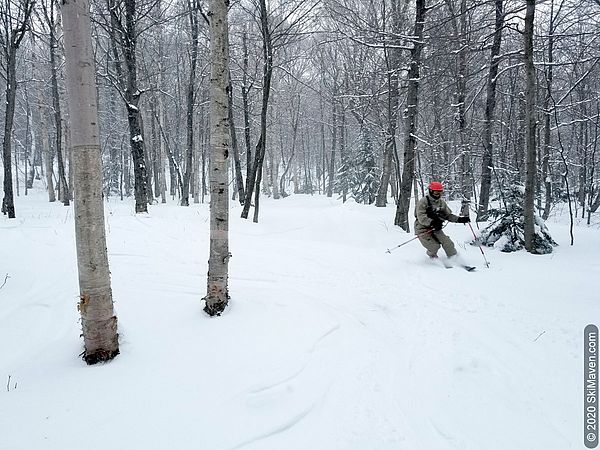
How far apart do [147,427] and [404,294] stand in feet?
13.0

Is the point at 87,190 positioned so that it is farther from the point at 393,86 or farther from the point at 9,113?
the point at 9,113

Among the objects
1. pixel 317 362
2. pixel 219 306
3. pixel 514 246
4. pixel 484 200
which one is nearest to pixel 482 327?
pixel 317 362

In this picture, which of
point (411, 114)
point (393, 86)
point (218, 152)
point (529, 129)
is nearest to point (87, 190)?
point (218, 152)

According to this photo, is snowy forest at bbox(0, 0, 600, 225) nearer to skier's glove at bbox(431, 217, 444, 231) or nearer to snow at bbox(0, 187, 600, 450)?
skier's glove at bbox(431, 217, 444, 231)

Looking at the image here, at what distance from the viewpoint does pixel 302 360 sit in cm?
334

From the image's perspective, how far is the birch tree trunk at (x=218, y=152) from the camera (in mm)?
3816

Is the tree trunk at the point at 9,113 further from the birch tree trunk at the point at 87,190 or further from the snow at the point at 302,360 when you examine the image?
the birch tree trunk at the point at 87,190

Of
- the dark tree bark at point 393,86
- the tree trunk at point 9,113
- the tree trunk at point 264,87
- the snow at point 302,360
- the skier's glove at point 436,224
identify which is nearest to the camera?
the snow at point 302,360

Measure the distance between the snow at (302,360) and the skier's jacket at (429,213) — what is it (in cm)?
115

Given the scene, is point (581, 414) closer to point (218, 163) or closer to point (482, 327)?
point (482, 327)

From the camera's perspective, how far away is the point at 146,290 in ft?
16.4

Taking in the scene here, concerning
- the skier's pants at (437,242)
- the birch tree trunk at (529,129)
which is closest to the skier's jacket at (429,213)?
the skier's pants at (437,242)

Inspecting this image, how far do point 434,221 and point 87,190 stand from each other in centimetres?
634

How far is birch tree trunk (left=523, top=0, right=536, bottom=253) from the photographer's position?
7221mm
